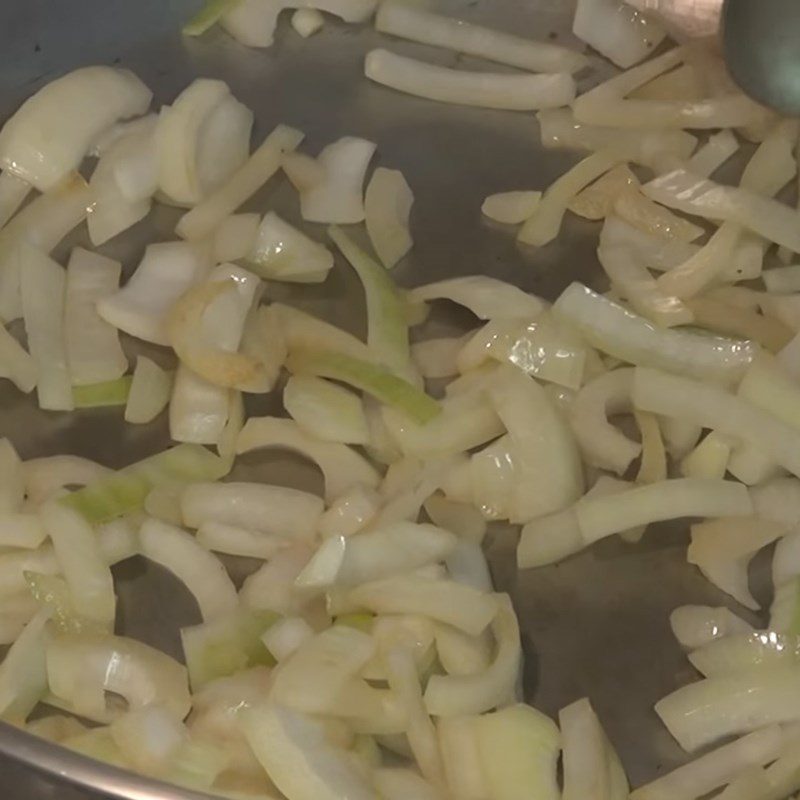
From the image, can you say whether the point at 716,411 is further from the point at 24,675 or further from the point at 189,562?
the point at 24,675

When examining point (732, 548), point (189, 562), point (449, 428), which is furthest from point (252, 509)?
point (732, 548)

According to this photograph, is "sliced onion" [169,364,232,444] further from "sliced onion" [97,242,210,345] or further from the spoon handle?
the spoon handle

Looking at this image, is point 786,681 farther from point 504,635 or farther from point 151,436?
point 151,436

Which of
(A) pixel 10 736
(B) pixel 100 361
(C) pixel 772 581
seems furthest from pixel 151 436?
(C) pixel 772 581

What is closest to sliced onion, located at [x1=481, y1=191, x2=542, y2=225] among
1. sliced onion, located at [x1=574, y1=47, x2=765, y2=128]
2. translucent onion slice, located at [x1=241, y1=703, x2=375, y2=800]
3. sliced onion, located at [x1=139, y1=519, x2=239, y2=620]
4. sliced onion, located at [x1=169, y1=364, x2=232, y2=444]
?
sliced onion, located at [x1=574, y1=47, x2=765, y2=128]

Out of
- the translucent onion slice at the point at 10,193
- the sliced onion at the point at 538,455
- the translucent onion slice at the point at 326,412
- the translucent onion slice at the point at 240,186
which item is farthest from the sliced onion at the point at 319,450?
the translucent onion slice at the point at 10,193

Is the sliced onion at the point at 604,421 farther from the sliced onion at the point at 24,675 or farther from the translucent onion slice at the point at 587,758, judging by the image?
the sliced onion at the point at 24,675
